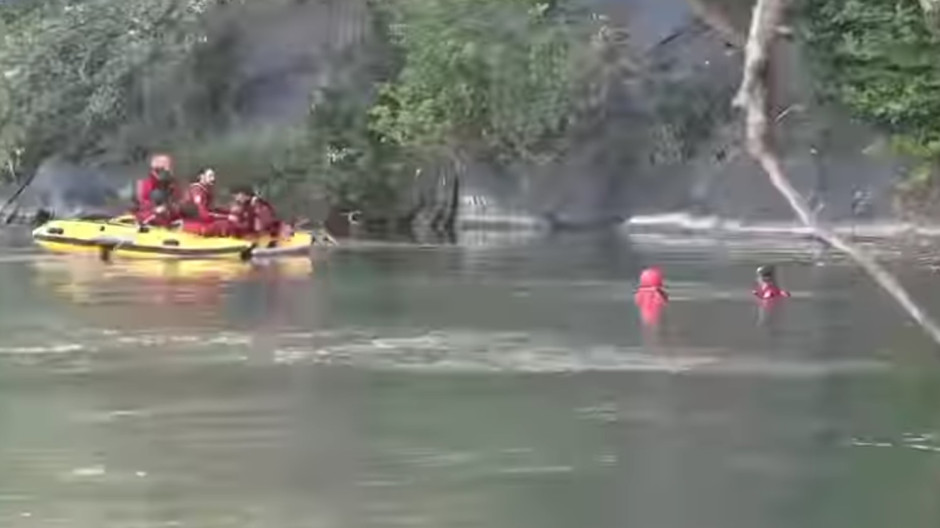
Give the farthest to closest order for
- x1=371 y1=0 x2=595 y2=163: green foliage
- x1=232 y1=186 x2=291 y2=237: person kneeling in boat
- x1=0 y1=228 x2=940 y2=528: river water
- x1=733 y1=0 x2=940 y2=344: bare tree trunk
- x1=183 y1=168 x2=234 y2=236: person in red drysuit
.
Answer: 1. x1=371 y1=0 x2=595 y2=163: green foliage
2. x1=232 y1=186 x2=291 y2=237: person kneeling in boat
3. x1=183 y1=168 x2=234 y2=236: person in red drysuit
4. x1=0 y1=228 x2=940 y2=528: river water
5. x1=733 y1=0 x2=940 y2=344: bare tree trunk

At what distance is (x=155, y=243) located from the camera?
67.1 feet

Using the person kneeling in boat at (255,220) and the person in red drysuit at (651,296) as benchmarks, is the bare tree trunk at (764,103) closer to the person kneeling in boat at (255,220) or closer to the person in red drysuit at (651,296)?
the person in red drysuit at (651,296)

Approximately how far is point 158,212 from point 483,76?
5892 millimetres

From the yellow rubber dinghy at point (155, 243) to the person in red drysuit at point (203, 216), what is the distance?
21 cm

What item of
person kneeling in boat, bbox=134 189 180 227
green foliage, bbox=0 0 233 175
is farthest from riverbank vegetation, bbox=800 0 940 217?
green foliage, bbox=0 0 233 175

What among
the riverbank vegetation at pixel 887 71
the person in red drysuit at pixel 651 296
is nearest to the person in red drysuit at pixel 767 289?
the person in red drysuit at pixel 651 296

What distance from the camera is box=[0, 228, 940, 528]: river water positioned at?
621cm

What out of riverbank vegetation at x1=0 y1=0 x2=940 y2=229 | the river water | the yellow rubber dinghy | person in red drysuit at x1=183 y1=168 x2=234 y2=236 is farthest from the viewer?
riverbank vegetation at x1=0 y1=0 x2=940 y2=229

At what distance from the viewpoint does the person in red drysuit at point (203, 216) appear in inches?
826

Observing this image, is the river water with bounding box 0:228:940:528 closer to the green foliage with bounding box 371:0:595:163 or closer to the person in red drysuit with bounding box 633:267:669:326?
the person in red drysuit with bounding box 633:267:669:326

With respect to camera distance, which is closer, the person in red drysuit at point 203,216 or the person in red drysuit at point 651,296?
the person in red drysuit at point 651,296

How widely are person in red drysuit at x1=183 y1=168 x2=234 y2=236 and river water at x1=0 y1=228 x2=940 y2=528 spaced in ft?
17.9

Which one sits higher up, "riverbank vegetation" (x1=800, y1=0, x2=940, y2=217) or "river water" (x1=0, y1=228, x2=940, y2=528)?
"riverbank vegetation" (x1=800, y1=0, x2=940, y2=217)

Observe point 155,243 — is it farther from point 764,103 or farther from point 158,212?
point 764,103
